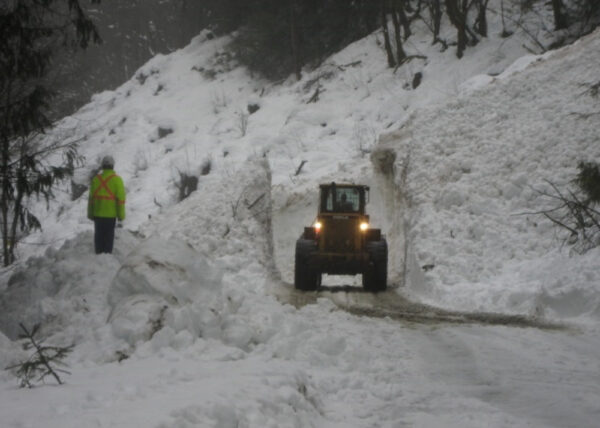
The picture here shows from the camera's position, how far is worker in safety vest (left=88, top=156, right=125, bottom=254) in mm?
8156

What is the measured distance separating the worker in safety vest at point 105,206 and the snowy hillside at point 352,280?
0.31 metres

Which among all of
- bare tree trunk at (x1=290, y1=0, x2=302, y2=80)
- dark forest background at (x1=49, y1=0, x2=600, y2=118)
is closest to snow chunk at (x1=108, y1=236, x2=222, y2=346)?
dark forest background at (x1=49, y1=0, x2=600, y2=118)

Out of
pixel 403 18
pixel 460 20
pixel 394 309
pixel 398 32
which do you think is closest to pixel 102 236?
pixel 394 309

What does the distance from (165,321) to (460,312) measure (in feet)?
17.3

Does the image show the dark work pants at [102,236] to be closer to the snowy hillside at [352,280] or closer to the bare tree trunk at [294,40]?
the snowy hillside at [352,280]

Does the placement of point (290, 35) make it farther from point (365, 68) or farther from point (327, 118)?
point (327, 118)

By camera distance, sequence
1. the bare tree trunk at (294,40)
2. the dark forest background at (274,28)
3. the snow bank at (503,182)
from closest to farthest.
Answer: the snow bank at (503,182) → the dark forest background at (274,28) → the bare tree trunk at (294,40)

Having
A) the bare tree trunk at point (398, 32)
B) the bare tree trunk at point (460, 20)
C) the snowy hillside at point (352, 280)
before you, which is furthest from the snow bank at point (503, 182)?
the bare tree trunk at point (398, 32)

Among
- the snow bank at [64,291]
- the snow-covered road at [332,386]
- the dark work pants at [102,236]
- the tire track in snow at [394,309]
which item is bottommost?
the tire track in snow at [394,309]

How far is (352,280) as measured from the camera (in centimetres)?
1563

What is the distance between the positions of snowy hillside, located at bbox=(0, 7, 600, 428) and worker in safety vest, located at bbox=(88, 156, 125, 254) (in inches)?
Result: 12.1

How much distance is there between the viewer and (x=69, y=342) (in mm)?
4988

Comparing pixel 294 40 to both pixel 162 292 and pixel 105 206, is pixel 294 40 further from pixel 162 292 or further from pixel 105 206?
pixel 162 292

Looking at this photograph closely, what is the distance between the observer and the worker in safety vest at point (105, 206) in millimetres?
8156
